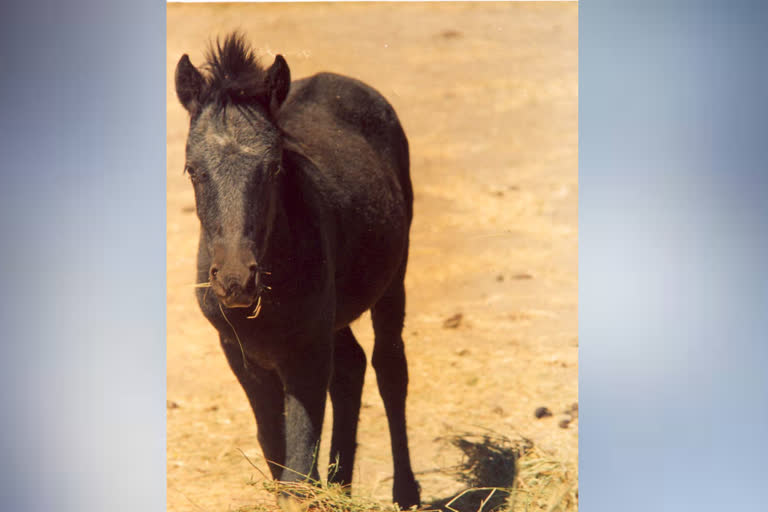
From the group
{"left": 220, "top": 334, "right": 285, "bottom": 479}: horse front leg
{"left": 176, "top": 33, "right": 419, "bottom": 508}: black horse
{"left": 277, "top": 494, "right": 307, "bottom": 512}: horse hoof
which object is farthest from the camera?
{"left": 220, "top": 334, "right": 285, "bottom": 479}: horse front leg

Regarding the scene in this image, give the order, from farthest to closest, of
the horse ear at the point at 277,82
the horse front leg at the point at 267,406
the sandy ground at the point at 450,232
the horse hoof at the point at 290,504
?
the sandy ground at the point at 450,232 < the horse front leg at the point at 267,406 < the horse hoof at the point at 290,504 < the horse ear at the point at 277,82

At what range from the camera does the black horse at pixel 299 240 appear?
2521mm

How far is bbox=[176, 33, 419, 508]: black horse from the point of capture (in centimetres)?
252

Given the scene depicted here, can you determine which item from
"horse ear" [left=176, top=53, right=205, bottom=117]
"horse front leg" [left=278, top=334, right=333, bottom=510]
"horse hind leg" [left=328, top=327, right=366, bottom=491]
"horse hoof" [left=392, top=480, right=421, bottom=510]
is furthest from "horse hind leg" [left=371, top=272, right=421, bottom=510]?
"horse ear" [left=176, top=53, right=205, bottom=117]

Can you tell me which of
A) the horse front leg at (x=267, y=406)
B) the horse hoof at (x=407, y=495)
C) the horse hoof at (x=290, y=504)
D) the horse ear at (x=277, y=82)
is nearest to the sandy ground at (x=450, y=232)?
the horse hoof at (x=407, y=495)

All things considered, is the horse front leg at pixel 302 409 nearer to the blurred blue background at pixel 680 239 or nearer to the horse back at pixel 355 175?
the horse back at pixel 355 175

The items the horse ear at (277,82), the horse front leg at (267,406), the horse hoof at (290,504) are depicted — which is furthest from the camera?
the horse front leg at (267,406)

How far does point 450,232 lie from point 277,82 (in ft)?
2.99

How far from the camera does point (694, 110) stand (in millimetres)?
2957

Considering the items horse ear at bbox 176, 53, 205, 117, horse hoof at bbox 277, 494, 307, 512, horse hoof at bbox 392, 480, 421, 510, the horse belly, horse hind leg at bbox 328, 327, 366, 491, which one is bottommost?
horse hoof at bbox 392, 480, 421, 510

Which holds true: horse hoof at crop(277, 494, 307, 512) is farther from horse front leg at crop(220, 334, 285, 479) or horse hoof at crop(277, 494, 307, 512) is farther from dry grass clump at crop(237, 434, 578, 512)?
dry grass clump at crop(237, 434, 578, 512)

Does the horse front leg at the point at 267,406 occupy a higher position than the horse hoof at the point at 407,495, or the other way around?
the horse front leg at the point at 267,406

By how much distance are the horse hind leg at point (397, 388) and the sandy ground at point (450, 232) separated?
34mm

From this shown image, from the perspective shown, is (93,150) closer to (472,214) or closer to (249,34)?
(249,34)
